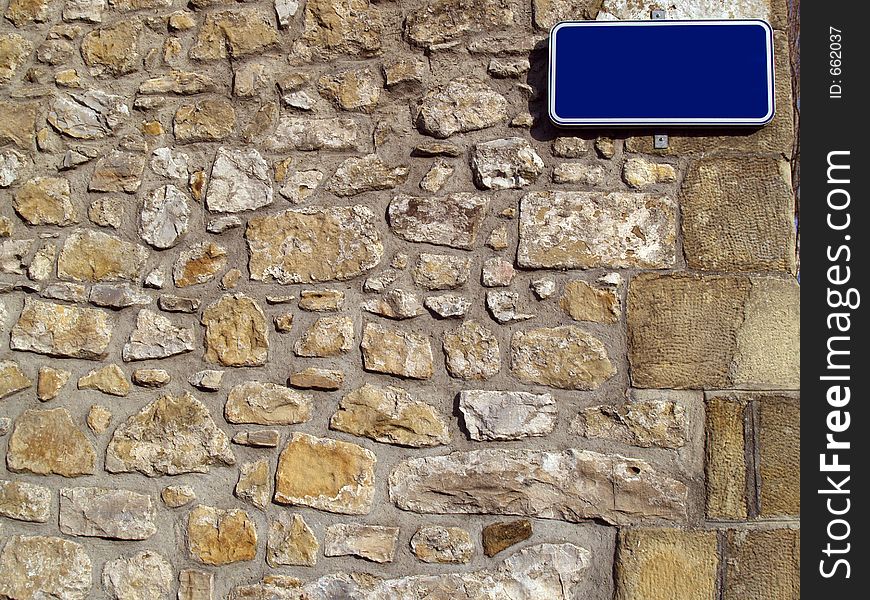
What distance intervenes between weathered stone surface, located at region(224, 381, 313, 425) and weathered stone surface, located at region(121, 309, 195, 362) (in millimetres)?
212

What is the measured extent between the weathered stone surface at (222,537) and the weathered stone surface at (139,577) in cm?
10

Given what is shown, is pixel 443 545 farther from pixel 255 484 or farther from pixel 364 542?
pixel 255 484

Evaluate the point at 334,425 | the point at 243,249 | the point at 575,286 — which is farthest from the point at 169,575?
the point at 575,286

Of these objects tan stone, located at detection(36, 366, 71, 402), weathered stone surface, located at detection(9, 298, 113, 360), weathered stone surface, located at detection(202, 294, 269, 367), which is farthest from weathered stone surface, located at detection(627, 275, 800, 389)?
tan stone, located at detection(36, 366, 71, 402)

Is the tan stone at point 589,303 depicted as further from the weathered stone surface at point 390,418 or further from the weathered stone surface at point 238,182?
the weathered stone surface at point 238,182

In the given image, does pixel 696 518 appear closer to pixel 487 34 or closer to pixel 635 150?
pixel 635 150

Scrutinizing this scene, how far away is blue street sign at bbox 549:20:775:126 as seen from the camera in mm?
2064

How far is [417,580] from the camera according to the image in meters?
2.05

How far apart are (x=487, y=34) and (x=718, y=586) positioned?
5.41ft

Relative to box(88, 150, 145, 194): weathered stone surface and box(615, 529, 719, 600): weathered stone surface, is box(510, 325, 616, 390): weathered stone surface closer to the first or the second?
box(615, 529, 719, 600): weathered stone surface

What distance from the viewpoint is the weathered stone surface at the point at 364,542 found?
6.79 feet

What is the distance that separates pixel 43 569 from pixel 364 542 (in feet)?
3.09

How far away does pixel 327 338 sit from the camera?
216 cm

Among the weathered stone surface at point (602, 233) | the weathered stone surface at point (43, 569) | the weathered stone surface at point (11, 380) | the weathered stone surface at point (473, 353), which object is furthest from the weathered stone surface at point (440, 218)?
the weathered stone surface at point (43, 569)
